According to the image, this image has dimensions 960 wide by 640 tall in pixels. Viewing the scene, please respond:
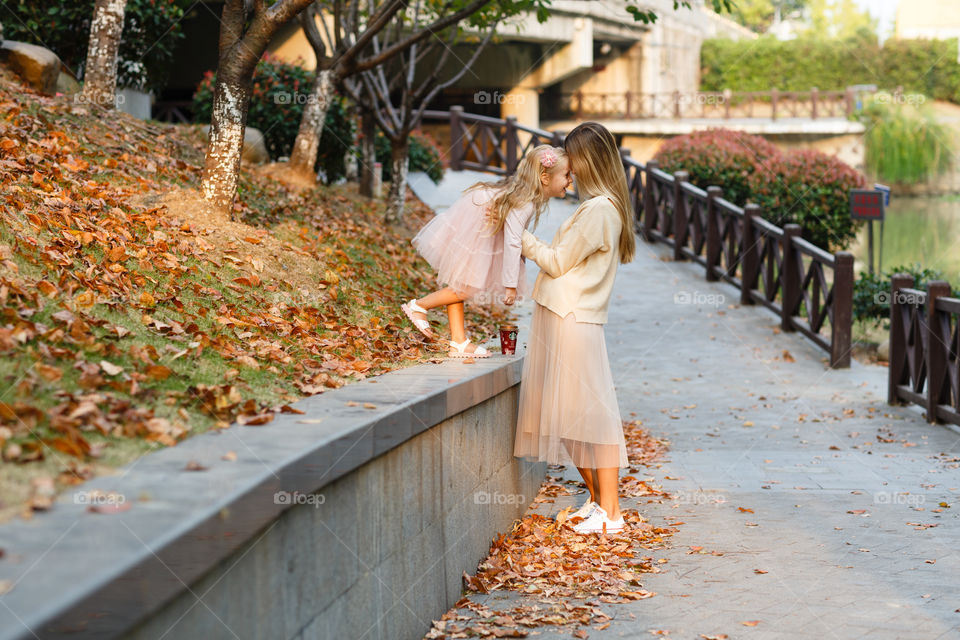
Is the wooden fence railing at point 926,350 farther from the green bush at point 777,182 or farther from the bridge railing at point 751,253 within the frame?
the green bush at point 777,182

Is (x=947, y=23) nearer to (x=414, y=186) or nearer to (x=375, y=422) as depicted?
(x=414, y=186)

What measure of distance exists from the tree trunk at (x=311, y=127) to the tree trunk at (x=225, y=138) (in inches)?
158

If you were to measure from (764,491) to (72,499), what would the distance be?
524 centimetres

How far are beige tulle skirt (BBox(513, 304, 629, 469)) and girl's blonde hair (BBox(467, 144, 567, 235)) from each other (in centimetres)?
56

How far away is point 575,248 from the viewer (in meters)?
5.19

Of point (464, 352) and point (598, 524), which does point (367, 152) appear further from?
point (598, 524)

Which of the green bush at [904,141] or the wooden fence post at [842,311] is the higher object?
the green bush at [904,141]

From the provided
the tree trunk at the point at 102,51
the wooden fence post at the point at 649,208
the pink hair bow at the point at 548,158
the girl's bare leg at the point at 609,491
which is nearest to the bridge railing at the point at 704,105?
the wooden fence post at the point at 649,208

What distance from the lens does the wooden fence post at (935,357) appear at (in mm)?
9328

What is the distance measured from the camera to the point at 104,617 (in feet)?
6.36

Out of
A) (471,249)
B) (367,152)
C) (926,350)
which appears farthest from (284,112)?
(471,249)

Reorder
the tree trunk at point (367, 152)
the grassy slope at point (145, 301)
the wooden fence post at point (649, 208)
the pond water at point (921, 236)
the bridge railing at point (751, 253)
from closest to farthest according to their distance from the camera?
the grassy slope at point (145, 301) < the bridge railing at point (751, 253) < the tree trunk at point (367, 152) < the wooden fence post at point (649, 208) < the pond water at point (921, 236)

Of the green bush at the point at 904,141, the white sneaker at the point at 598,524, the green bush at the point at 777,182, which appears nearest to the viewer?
the white sneaker at the point at 598,524

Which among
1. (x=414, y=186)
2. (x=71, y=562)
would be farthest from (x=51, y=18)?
(x=71, y=562)
